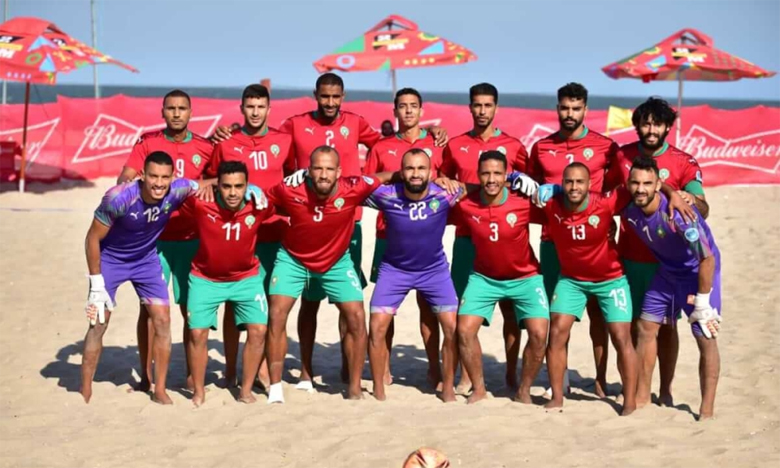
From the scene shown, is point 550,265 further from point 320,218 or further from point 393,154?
point 320,218

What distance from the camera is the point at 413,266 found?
775cm

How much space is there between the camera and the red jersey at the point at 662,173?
7.52 meters

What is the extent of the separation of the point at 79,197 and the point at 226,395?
11248mm

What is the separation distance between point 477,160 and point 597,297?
149 centimetres

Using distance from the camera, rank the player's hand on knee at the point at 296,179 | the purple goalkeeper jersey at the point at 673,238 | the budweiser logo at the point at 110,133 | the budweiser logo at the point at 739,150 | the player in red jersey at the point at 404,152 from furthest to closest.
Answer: the budweiser logo at the point at 739,150, the budweiser logo at the point at 110,133, the player in red jersey at the point at 404,152, the player's hand on knee at the point at 296,179, the purple goalkeeper jersey at the point at 673,238

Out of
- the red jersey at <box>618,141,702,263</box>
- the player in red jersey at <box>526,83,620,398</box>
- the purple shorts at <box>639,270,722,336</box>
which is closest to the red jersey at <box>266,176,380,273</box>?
the player in red jersey at <box>526,83,620,398</box>

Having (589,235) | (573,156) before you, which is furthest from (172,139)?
(589,235)

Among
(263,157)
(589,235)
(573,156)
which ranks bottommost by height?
(589,235)

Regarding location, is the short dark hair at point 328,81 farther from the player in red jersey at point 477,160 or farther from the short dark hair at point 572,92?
the short dark hair at point 572,92

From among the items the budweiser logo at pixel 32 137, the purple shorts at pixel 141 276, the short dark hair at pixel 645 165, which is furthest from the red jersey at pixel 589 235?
the budweiser logo at pixel 32 137

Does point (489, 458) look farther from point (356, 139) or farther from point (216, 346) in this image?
point (216, 346)

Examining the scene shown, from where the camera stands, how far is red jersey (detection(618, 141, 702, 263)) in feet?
24.7

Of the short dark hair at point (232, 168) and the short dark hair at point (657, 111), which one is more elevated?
the short dark hair at point (657, 111)

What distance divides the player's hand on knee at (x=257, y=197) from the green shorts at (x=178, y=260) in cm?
88
